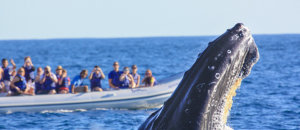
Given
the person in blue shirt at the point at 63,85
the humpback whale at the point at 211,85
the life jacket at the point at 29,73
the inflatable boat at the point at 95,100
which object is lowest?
the inflatable boat at the point at 95,100

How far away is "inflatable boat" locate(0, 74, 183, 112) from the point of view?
19.9 meters

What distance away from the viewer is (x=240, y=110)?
62.8 ft

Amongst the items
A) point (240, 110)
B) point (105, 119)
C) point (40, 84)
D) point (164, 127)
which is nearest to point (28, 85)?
point (40, 84)

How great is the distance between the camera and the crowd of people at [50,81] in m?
20.2

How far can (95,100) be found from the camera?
67.1ft

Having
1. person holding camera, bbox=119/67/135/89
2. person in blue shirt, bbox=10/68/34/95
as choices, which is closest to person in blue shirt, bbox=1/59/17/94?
person in blue shirt, bbox=10/68/34/95

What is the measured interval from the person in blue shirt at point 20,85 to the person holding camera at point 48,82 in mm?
591

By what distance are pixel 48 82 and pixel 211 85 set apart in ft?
53.5

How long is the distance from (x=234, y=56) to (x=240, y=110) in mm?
14362

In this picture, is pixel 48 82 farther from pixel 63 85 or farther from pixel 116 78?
pixel 116 78

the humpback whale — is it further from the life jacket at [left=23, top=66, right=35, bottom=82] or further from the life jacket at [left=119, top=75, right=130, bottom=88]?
the life jacket at [left=23, top=66, right=35, bottom=82]

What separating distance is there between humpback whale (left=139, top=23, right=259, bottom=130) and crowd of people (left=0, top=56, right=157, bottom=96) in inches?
599

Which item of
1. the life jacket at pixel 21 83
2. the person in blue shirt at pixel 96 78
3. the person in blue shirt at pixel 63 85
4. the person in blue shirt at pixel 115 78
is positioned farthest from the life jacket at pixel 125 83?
the life jacket at pixel 21 83

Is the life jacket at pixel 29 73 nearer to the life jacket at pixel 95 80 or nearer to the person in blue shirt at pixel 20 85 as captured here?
the person in blue shirt at pixel 20 85
